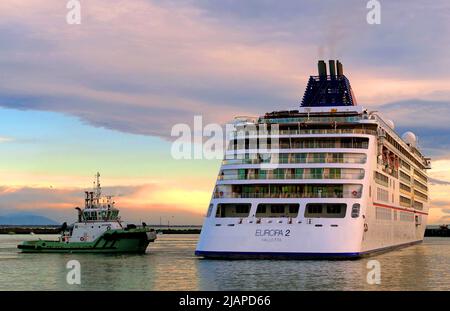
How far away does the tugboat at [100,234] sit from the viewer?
83.5 meters

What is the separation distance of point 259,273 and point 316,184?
45.1 ft

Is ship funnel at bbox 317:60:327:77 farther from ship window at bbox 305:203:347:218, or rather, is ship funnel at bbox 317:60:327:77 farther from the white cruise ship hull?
the white cruise ship hull

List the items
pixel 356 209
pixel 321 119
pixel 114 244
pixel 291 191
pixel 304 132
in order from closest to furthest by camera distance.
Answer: pixel 356 209 → pixel 291 191 → pixel 304 132 → pixel 321 119 → pixel 114 244

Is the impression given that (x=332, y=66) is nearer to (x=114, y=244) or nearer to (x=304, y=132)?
(x=304, y=132)

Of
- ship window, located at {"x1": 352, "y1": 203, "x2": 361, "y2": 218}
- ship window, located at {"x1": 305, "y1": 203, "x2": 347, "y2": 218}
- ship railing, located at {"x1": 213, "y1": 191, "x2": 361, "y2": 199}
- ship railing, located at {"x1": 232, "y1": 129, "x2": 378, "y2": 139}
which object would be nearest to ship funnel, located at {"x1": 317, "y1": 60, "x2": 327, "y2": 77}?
ship railing, located at {"x1": 232, "y1": 129, "x2": 378, "y2": 139}

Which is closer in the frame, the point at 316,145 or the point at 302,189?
the point at 302,189

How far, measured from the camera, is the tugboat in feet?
274

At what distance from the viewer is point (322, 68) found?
3159 inches

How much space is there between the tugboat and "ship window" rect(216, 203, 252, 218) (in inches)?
944

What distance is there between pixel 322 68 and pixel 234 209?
961 inches

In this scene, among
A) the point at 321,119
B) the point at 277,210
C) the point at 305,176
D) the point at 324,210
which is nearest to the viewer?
the point at 324,210

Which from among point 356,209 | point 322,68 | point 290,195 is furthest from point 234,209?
point 322,68

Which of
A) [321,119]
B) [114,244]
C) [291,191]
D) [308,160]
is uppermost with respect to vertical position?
[321,119]
